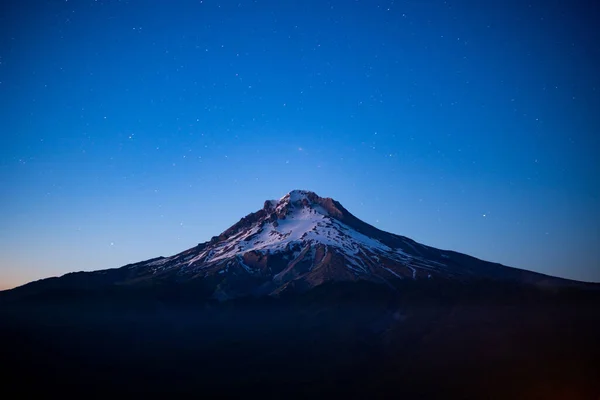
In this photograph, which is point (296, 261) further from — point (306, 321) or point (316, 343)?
point (316, 343)

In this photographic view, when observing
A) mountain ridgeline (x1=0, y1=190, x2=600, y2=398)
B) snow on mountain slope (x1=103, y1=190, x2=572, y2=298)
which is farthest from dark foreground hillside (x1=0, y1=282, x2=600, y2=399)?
snow on mountain slope (x1=103, y1=190, x2=572, y2=298)

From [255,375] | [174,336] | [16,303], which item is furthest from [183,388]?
[16,303]

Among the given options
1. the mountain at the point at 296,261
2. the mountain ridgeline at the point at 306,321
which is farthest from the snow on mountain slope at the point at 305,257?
the mountain ridgeline at the point at 306,321

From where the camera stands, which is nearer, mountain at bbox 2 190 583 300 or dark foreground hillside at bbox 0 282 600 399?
dark foreground hillside at bbox 0 282 600 399

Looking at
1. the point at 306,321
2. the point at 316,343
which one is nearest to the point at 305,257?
the point at 306,321

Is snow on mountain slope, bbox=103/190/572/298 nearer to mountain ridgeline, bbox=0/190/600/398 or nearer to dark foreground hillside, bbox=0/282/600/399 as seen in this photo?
mountain ridgeline, bbox=0/190/600/398
